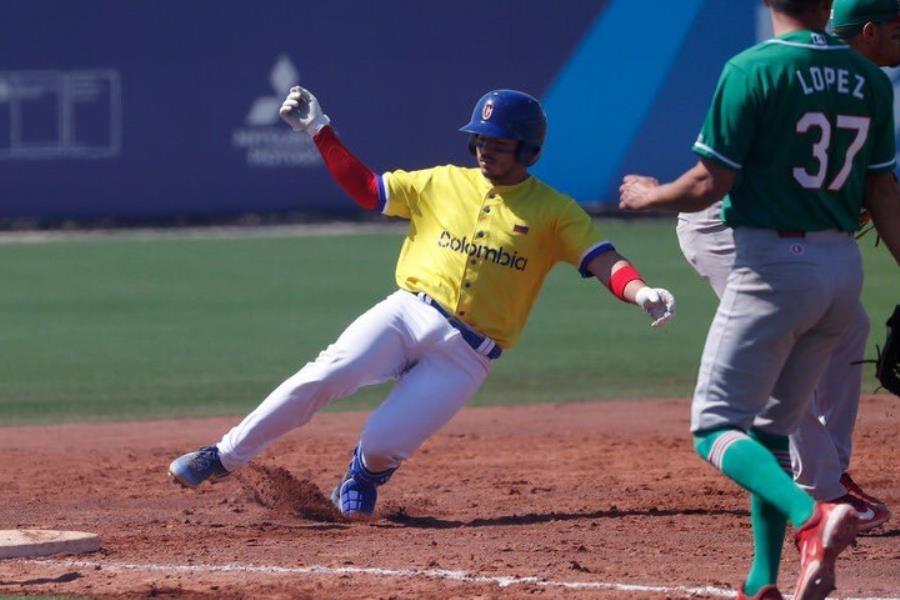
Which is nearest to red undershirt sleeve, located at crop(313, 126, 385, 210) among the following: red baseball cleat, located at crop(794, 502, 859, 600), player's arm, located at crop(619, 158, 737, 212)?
player's arm, located at crop(619, 158, 737, 212)

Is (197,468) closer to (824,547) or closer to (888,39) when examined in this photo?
(824,547)

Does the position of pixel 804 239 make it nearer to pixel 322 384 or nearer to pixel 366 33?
pixel 322 384

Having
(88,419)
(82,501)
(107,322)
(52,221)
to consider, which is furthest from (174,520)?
(52,221)

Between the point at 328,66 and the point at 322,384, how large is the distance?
13.8m

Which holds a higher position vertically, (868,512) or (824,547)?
(824,547)

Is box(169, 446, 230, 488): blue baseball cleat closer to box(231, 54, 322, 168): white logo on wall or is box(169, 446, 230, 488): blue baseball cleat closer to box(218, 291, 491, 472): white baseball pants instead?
box(218, 291, 491, 472): white baseball pants

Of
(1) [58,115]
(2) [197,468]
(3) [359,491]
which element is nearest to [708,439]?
(3) [359,491]

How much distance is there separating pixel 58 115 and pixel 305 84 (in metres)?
2.92

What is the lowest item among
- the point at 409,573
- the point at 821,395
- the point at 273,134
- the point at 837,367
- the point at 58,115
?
the point at 273,134

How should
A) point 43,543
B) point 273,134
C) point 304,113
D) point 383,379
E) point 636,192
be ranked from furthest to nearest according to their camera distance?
1. point 273,134
2. point 304,113
3. point 383,379
4. point 43,543
5. point 636,192

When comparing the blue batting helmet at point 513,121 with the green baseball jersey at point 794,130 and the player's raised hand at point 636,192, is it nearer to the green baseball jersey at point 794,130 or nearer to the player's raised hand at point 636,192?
the player's raised hand at point 636,192

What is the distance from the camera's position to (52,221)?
19.2 meters

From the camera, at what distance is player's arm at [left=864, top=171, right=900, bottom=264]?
4.92 meters

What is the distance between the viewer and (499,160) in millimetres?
6457
